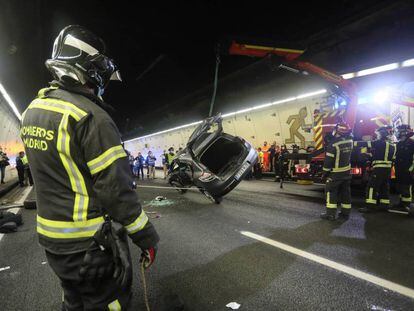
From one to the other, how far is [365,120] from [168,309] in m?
8.71

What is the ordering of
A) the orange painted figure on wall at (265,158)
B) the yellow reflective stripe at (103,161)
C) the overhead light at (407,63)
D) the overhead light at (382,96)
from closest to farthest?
the yellow reflective stripe at (103,161), the overhead light at (382,96), the overhead light at (407,63), the orange painted figure on wall at (265,158)

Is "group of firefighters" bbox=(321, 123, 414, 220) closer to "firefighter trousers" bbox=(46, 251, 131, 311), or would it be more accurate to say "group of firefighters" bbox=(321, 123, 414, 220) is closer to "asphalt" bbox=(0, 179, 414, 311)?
"asphalt" bbox=(0, 179, 414, 311)

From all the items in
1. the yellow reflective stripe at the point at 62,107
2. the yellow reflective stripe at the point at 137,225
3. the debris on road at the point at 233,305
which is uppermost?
the yellow reflective stripe at the point at 62,107

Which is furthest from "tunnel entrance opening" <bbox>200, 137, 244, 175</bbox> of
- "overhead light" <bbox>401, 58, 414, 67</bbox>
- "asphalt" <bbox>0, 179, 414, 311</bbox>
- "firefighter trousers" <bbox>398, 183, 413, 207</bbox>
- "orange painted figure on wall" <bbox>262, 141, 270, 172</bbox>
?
"orange painted figure on wall" <bbox>262, 141, 270, 172</bbox>

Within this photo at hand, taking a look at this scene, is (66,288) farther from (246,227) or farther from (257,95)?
(257,95)

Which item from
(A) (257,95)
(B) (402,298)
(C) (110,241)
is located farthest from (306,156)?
(A) (257,95)

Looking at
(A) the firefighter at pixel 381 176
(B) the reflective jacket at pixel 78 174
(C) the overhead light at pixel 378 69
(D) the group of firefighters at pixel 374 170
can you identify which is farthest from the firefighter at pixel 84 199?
(C) the overhead light at pixel 378 69

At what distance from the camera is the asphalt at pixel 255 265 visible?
8.61ft

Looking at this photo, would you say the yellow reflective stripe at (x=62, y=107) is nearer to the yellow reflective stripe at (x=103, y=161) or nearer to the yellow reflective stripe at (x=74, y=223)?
the yellow reflective stripe at (x=103, y=161)

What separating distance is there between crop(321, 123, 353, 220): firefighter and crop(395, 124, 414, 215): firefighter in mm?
1839

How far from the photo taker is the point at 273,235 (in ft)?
15.0

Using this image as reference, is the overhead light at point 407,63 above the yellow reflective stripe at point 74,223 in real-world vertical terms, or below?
above

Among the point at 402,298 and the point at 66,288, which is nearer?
the point at 66,288

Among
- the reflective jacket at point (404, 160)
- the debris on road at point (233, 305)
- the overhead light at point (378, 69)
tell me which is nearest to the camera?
the debris on road at point (233, 305)
